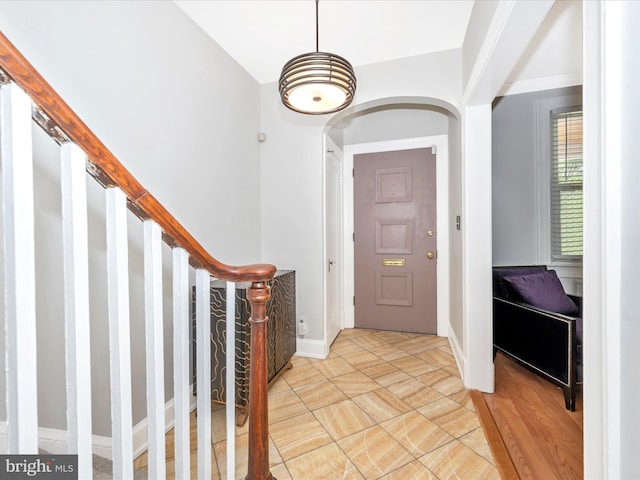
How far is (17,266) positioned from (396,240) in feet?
10.8

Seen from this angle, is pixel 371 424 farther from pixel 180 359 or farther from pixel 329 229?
pixel 329 229

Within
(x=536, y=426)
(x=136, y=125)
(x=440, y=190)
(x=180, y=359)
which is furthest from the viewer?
(x=440, y=190)

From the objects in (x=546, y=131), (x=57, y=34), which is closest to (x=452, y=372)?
(x=546, y=131)

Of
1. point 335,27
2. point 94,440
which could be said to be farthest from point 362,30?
point 94,440

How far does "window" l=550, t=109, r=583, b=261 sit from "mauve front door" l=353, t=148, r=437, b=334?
3.75ft

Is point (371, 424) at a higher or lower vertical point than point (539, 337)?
lower

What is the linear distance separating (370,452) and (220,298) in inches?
47.6

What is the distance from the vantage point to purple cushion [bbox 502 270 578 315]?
2328 mm

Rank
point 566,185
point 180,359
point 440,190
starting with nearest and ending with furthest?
point 180,359
point 566,185
point 440,190

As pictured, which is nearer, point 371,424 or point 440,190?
point 371,424

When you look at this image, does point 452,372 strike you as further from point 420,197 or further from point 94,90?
point 94,90

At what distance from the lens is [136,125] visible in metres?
1.64

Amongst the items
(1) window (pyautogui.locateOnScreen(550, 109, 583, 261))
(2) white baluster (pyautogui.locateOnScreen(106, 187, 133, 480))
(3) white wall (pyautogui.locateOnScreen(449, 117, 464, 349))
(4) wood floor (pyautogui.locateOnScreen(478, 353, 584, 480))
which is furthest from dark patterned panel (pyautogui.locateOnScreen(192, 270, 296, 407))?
(1) window (pyautogui.locateOnScreen(550, 109, 583, 261))

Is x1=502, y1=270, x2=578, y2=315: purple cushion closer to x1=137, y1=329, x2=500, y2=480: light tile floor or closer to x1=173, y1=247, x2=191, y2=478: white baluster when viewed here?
x1=137, y1=329, x2=500, y2=480: light tile floor
